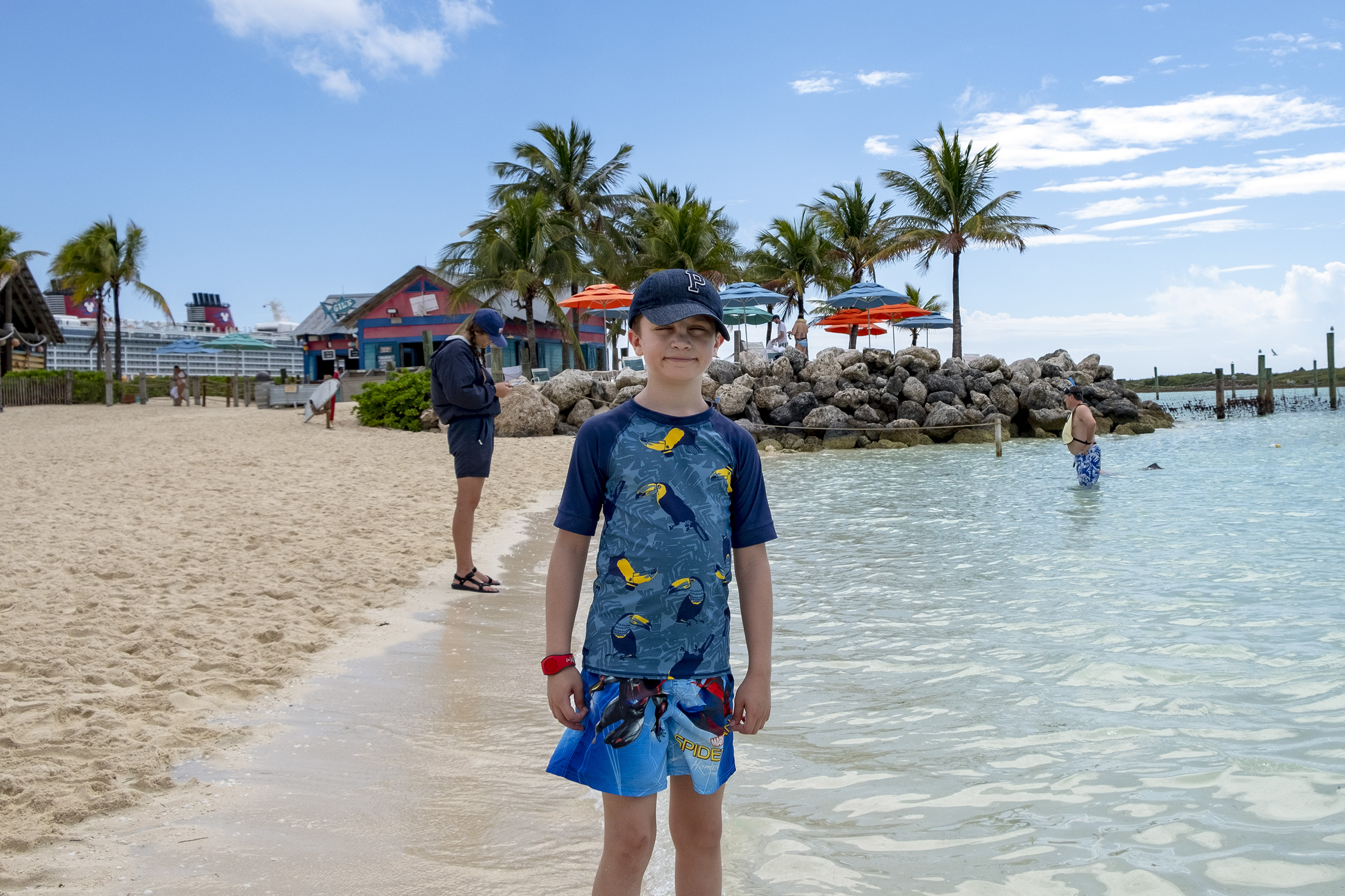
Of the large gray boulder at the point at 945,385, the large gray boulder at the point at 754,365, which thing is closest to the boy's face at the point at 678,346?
the large gray boulder at the point at 754,365

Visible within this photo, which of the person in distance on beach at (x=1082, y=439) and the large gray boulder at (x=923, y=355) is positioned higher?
the large gray boulder at (x=923, y=355)

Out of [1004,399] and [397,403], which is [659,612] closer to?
[397,403]

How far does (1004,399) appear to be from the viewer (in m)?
25.8

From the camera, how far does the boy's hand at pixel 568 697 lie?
1961mm

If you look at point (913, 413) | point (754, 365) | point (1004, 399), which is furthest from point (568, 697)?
point (1004, 399)

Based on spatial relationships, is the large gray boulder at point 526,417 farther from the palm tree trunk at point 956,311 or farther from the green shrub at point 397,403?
the palm tree trunk at point 956,311

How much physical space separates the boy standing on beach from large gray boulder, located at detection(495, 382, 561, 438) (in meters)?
19.9

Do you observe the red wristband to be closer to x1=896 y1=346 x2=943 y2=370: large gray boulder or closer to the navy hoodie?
the navy hoodie

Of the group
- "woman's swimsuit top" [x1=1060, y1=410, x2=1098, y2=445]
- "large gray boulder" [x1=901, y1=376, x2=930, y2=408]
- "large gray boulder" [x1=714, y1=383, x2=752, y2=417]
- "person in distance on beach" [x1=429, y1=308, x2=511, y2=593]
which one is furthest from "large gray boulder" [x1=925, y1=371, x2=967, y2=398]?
"person in distance on beach" [x1=429, y1=308, x2=511, y2=593]

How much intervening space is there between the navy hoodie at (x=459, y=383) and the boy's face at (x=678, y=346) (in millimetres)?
3727

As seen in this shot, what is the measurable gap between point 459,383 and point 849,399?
19330 mm

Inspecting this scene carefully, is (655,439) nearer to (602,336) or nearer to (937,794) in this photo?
(937,794)

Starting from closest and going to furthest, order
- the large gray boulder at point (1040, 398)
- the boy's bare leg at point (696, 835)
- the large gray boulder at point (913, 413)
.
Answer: the boy's bare leg at point (696, 835)
the large gray boulder at point (913, 413)
the large gray boulder at point (1040, 398)

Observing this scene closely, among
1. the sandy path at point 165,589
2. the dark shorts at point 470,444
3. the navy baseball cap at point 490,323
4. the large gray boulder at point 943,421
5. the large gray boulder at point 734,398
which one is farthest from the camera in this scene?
the large gray boulder at point 943,421
